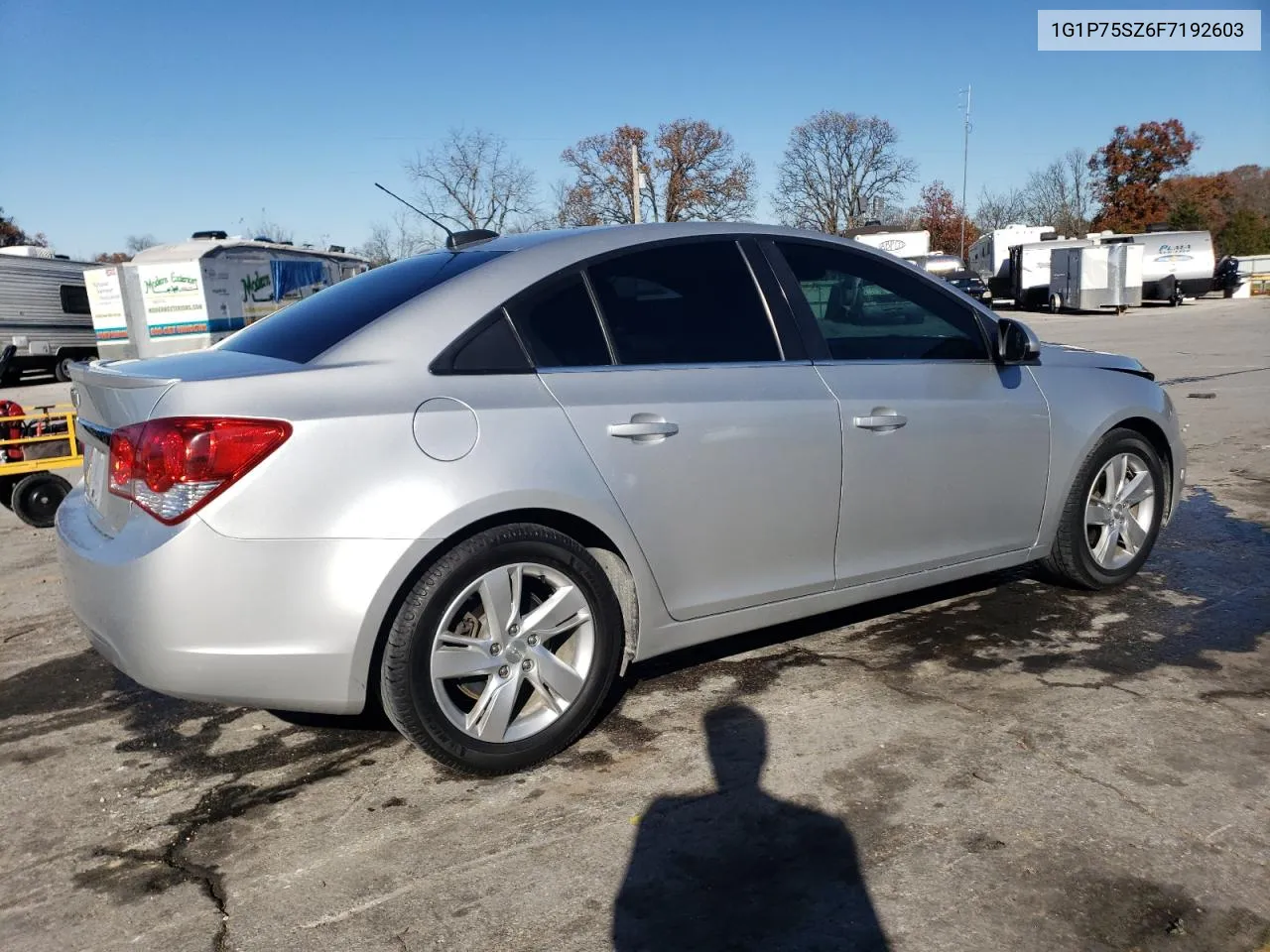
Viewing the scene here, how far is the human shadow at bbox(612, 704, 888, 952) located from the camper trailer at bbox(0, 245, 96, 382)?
88.6 feet

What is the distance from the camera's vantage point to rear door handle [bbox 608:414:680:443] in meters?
3.31

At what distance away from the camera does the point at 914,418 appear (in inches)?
156

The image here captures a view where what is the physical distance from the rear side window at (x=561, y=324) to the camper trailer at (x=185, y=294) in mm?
21318

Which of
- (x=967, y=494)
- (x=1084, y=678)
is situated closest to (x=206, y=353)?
(x=967, y=494)

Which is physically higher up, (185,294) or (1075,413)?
(185,294)

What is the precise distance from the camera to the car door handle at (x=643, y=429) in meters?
3.30

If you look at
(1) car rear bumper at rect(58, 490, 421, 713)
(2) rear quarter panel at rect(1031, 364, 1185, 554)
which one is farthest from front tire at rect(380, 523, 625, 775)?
(2) rear quarter panel at rect(1031, 364, 1185, 554)

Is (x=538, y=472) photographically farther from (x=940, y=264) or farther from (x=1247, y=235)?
(x=1247, y=235)

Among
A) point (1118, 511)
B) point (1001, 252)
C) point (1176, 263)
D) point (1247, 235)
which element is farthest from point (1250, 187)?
point (1118, 511)

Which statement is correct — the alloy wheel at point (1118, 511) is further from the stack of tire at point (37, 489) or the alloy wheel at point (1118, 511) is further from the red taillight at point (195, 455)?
the stack of tire at point (37, 489)

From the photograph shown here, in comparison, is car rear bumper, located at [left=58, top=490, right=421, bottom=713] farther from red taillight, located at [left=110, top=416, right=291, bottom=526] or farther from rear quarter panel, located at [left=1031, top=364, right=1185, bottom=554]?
rear quarter panel, located at [left=1031, top=364, right=1185, bottom=554]

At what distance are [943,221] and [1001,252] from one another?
104 feet

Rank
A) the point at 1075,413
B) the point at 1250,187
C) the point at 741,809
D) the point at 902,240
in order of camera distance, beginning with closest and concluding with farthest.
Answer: the point at 741,809, the point at 1075,413, the point at 902,240, the point at 1250,187

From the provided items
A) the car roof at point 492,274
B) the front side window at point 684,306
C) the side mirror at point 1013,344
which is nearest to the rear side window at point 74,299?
the car roof at point 492,274
